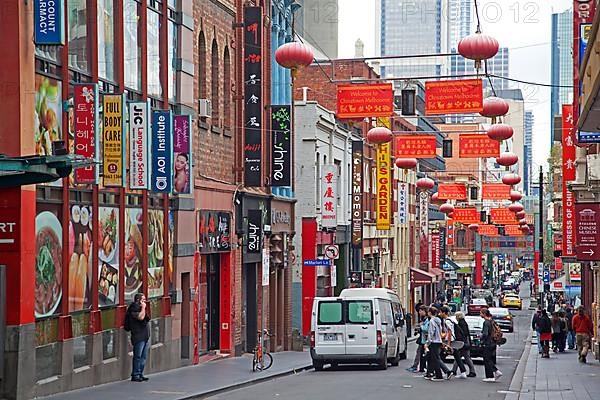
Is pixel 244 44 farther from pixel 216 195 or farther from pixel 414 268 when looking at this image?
pixel 414 268

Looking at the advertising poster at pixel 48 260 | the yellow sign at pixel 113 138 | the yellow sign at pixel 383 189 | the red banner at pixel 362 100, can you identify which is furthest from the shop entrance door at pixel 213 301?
the yellow sign at pixel 383 189

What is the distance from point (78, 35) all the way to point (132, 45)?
3.29m

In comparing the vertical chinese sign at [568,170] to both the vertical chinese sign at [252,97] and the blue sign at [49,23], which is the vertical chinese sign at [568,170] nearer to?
the vertical chinese sign at [252,97]

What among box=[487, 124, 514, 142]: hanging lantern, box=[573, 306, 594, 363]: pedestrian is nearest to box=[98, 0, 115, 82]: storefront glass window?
box=[487, 124, 514, 142]: hanging lantern

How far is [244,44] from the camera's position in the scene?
33.5 meters

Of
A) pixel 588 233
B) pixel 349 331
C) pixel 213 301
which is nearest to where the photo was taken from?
pixel 349 331

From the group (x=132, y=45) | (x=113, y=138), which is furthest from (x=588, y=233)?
(x=113, y=138)

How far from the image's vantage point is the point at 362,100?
30.0 metres

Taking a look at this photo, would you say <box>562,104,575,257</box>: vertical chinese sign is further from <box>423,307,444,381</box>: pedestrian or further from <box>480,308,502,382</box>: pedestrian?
<box>423,307,444,381</box>: pedestrian

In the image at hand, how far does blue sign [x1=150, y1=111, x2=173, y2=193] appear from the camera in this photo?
24188 mm

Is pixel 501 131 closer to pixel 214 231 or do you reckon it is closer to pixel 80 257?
pixel 214 231

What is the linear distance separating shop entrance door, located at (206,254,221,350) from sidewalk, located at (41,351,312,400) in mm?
740

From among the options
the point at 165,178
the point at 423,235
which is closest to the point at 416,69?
the point at 423,235

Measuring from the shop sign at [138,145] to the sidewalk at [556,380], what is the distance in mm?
8358
